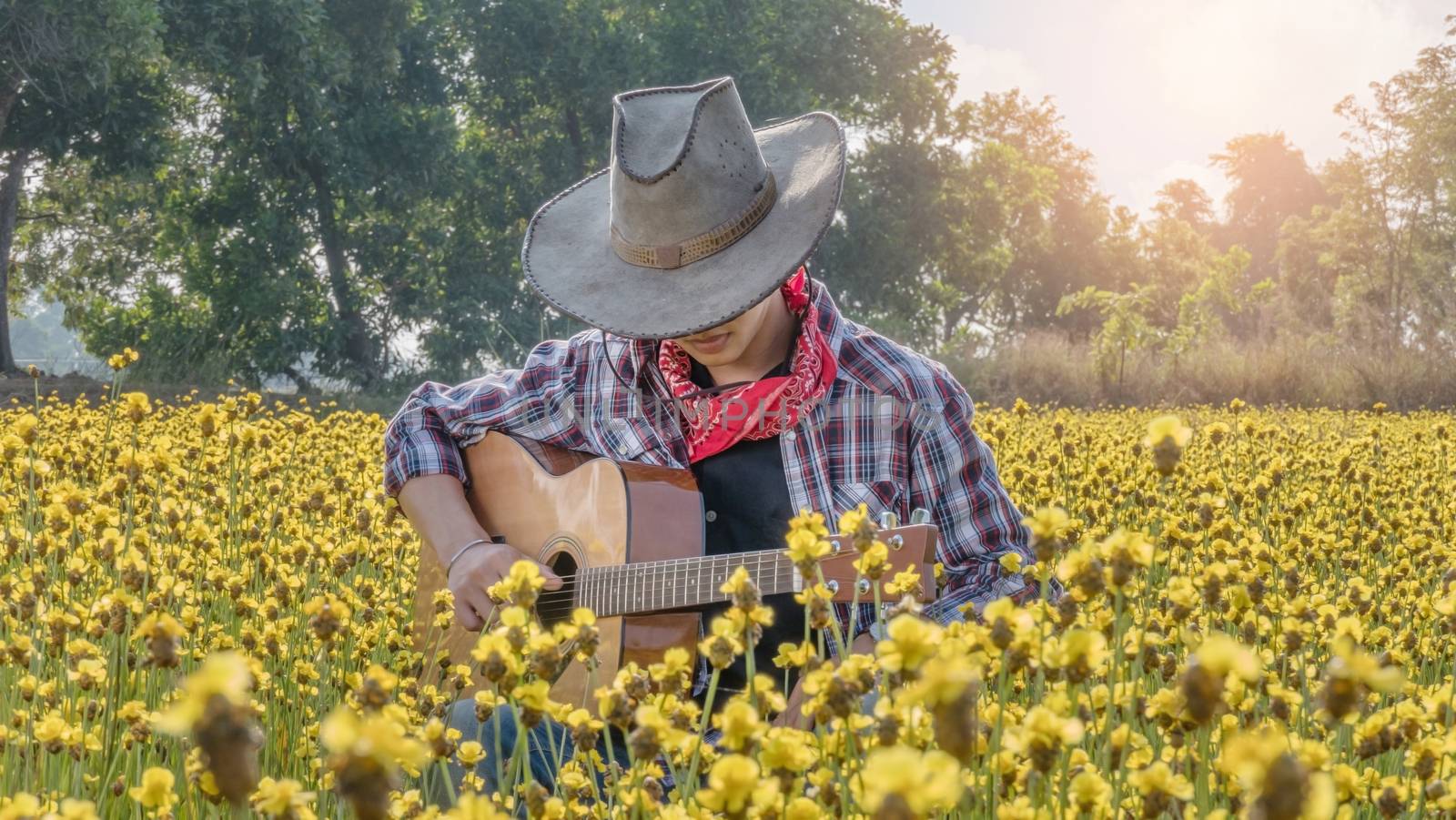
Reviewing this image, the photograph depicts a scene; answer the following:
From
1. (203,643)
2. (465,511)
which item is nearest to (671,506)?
(465,511)

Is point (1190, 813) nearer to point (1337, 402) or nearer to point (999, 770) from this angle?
point (999, 770)

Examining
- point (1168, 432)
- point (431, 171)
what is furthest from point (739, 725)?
point (431, 171)

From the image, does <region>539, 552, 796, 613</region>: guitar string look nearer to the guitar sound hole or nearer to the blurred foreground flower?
the guitar sound hole

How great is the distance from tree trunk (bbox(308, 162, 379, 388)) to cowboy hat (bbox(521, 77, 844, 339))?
57.2ft

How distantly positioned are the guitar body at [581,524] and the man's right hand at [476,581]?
83 millimetres

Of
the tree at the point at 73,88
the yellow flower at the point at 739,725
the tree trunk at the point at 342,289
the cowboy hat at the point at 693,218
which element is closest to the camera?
the yellow flower at the point at 739,725

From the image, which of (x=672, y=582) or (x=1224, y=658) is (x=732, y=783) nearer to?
(x=1224, y=658)

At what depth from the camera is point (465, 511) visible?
9.89 ft

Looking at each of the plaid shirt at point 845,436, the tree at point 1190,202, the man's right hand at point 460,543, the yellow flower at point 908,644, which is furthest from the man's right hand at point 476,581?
the tree at point 1190,202

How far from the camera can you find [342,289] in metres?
20.2

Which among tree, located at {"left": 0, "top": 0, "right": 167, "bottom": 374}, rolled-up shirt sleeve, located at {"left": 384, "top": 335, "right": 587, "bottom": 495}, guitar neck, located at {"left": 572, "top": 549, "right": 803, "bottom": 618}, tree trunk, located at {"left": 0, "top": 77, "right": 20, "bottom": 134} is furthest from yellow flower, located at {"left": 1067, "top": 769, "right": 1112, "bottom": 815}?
tree trunk, located at {"left": 0, "top": 77, "right": 20, "bottom": 134}

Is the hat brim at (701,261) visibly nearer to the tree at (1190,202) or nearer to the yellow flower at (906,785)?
the yellow flower at (906,785)

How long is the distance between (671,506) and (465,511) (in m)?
0.64

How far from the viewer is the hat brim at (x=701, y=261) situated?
2.57 metres
